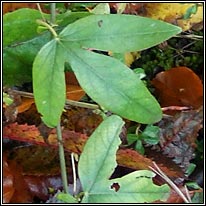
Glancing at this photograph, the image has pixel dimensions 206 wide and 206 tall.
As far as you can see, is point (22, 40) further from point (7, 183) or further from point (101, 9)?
point (7, 183)

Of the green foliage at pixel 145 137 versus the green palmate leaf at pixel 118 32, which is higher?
the green palmate leaf at pixel 118 32

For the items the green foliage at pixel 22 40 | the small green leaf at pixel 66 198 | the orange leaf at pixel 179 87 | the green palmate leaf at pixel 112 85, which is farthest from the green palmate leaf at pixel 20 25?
the orange leaf at pixel 179 87

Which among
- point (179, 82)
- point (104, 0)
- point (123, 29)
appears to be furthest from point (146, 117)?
point (179, 82)

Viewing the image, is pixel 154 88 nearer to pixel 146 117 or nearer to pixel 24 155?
pixel 24 155

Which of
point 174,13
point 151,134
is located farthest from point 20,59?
point 174,13

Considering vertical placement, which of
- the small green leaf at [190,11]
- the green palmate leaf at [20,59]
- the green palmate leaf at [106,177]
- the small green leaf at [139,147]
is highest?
the small green leaf at [190,11]

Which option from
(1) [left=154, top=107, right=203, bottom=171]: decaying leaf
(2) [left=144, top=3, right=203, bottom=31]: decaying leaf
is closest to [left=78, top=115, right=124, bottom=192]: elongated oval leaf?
(1) [left=154, top=107, right=203, bottom=171]: decaying leaf

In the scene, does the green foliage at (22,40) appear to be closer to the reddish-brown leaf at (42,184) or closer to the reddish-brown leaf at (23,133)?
the reddish-brown leaf at (23,133)
